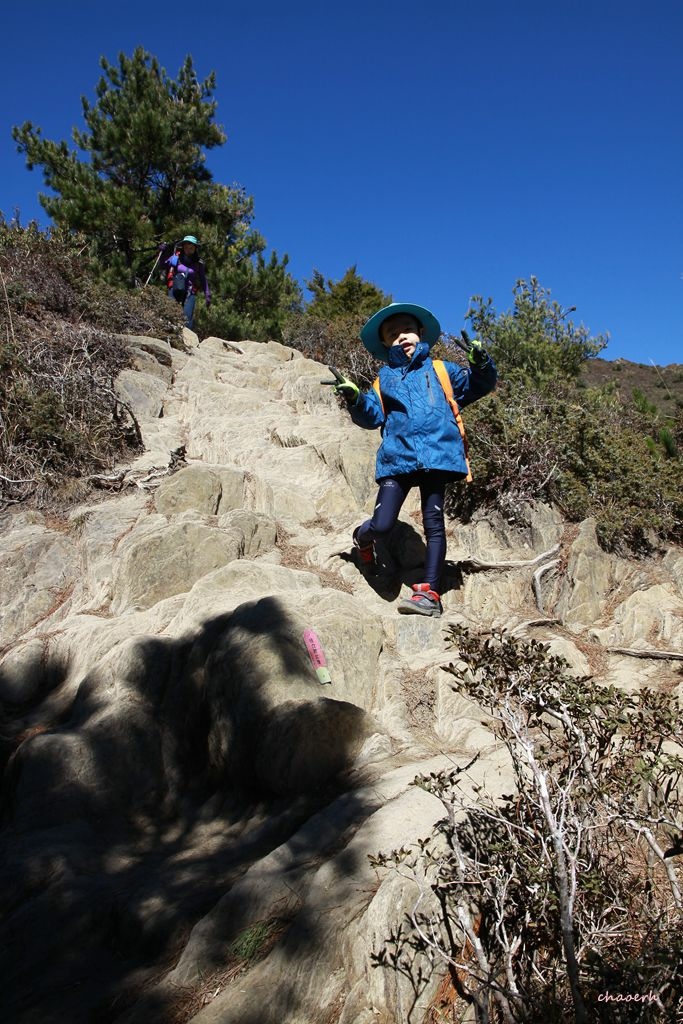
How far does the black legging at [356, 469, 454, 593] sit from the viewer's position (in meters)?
4.60

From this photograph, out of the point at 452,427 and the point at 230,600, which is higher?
→ the point at 452,427

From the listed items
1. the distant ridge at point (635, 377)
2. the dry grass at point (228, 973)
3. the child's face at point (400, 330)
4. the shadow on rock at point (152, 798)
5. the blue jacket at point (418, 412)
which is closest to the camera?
the dry grass at point (228, 973)

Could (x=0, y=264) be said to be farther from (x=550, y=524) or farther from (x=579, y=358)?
(x=579, y=358)

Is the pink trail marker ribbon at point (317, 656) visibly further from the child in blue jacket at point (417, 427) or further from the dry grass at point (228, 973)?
the dry grass at point (228, 973)

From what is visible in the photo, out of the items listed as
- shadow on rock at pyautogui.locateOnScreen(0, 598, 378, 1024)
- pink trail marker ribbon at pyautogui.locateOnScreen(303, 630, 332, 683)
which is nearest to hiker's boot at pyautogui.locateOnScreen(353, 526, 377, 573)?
shadow on rock at pyautogui.locateOnScreen(0, 598, 378, 1024)

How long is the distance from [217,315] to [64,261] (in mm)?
3240

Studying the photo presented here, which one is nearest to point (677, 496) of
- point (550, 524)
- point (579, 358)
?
point (550, 524)

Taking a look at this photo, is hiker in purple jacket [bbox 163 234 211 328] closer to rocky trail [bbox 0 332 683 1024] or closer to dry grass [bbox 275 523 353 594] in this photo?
rocky trail [bbox 0 332 683 1024]

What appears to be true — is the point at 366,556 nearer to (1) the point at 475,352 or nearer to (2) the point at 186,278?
(1) the point at 475,352

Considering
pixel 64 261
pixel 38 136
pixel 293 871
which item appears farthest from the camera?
pixel 38 136

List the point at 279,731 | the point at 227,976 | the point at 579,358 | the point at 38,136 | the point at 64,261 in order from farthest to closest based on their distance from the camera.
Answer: the point at 38,136 → the point at 579,358 → the point at 64,261 → the point at 279,731 → the point at 227,976

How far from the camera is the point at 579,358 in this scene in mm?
13297

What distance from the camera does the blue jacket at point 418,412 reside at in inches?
181

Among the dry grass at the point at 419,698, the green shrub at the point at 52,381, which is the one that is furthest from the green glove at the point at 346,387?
the green shrub at the point at 52,381
